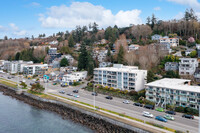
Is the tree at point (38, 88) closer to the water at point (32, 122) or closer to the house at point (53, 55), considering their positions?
the water at point (32, 122)

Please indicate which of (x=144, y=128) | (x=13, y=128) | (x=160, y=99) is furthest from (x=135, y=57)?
(x=13, y=128)

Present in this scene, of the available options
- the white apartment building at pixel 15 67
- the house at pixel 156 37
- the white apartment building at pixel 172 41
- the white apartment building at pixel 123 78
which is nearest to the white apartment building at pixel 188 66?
the white apartment building at pixel 123 78

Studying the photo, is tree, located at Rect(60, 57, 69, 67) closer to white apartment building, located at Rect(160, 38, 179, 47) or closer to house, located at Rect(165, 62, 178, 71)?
white apartment building, located at Rect(160, 38, 179, 47)

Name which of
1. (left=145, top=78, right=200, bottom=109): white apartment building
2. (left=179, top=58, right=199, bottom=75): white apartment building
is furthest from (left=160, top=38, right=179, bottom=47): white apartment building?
(left=145, top=78, right=200, bottom=109): white apartment building

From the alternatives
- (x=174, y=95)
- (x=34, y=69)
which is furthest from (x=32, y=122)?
(x=34, y=69)

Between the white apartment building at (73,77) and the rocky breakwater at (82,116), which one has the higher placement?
the white apartment building at (73,77)

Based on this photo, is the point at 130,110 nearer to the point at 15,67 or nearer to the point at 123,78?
the point at 123,78
